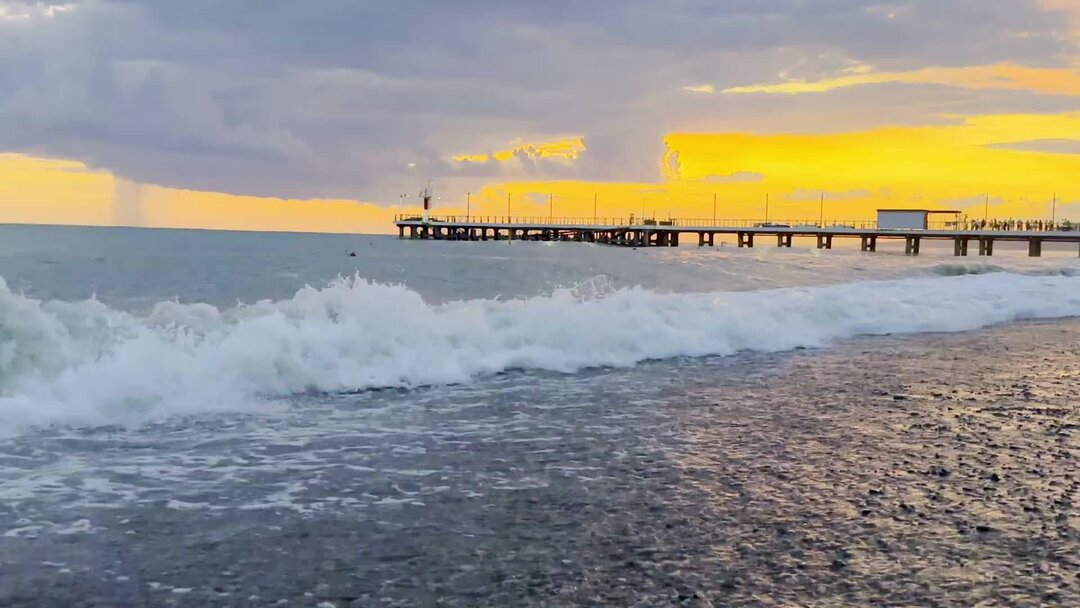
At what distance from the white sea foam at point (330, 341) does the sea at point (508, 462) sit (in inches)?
1.9

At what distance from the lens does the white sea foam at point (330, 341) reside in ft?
29.4

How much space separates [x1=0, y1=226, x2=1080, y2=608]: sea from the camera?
14.5 feet

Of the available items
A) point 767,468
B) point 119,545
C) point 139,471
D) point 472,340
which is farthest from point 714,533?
point 472,340

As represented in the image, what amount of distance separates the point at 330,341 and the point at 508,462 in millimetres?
5221

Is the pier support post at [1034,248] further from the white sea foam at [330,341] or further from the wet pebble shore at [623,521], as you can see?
the wet pebble shore at [623,521]

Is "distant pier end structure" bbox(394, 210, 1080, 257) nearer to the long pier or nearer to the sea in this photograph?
the long pier

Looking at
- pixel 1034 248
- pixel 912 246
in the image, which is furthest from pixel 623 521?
pixel 912 246

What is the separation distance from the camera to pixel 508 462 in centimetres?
682

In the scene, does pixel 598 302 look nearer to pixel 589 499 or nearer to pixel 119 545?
pixel 589 499

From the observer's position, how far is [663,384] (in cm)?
1114

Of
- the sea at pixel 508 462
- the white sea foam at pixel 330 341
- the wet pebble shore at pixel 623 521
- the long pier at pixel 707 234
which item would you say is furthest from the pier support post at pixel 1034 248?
the wet pebble shore at pixel 623 521

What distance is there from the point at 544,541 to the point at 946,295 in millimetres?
22638

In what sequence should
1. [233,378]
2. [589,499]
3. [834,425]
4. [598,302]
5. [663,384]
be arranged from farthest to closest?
[598,302] → [663,384] → [233,378] → [834,425] → [589,499]

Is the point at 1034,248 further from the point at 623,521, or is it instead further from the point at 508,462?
the point at 623,521
